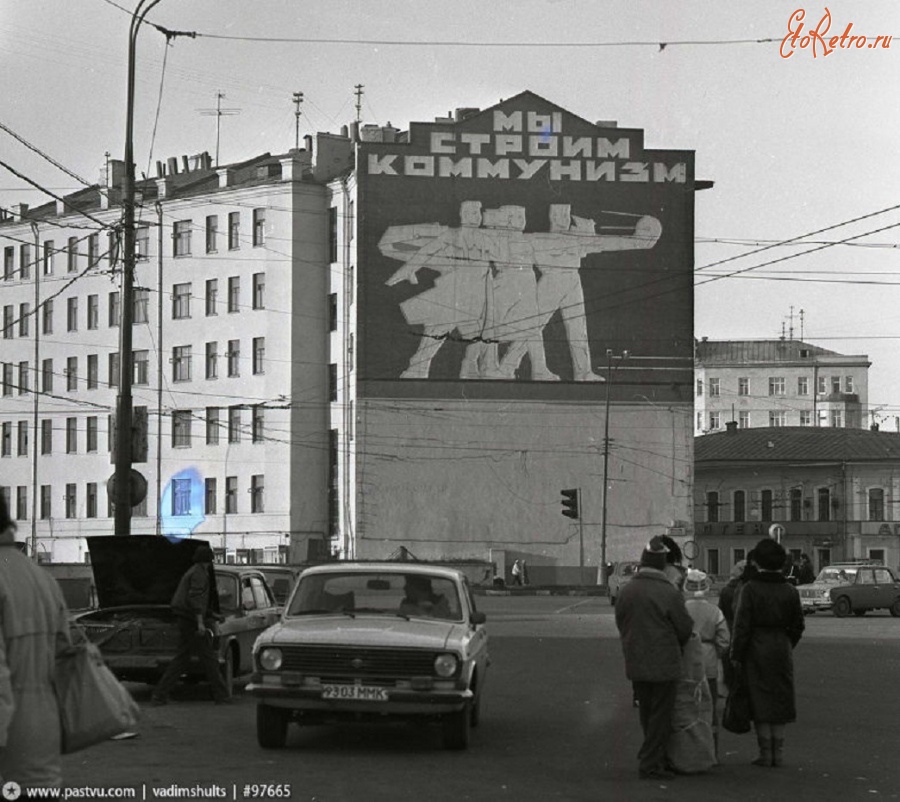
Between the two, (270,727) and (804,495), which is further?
(804,495)

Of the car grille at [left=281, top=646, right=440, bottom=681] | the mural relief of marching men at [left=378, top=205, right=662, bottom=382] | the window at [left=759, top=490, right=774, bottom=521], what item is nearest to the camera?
the car grille at [left=281, top=646, right=440, bottom=681]

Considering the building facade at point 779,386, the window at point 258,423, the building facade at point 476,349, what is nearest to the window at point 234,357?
the building facade at point 476,349

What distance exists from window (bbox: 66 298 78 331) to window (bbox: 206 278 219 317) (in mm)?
9166

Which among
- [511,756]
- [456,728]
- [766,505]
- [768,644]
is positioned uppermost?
[766,505]

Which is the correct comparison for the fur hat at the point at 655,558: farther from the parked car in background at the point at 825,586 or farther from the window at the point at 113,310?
the window at the point at 113,310

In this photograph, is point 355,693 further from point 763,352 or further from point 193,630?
point 763,352

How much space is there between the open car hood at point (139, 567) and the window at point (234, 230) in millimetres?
64839

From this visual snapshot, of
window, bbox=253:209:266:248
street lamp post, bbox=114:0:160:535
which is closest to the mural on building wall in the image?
window, bbox=253:209:266:248

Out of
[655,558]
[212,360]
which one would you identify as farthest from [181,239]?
[655,558]

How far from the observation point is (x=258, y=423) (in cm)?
8225

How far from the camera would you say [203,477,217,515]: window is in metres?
83.1

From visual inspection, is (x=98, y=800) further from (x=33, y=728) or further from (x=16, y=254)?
(x=16, y=254)

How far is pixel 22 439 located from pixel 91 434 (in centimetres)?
502

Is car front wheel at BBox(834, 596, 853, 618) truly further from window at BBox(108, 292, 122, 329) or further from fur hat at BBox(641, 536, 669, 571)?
window at BBox(108, 292, 122, 329)
